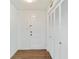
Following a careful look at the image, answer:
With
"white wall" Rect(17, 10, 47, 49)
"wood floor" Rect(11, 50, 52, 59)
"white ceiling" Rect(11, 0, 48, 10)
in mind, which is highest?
"white ceiling" Rect(11, 0, 48, 10)

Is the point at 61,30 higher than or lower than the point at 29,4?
lower

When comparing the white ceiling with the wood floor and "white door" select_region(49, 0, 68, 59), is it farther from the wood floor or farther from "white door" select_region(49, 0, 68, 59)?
the wood floor

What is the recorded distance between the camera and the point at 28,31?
8.00m

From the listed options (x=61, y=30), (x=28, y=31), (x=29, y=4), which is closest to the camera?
(x=61, y=30)

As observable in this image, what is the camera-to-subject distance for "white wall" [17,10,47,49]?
7953 mm

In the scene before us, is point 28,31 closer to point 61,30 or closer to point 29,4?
point 29,4

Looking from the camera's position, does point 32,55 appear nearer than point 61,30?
No

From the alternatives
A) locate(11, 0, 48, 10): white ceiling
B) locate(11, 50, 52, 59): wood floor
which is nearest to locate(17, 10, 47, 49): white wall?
locate(11, 50, 52, 59): wood floor

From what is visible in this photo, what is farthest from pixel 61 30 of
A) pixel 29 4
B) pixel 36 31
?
pixel 36 31

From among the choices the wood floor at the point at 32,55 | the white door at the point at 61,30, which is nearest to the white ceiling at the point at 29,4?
the white door at the point at 61,30

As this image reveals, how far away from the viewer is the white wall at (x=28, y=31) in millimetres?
7953

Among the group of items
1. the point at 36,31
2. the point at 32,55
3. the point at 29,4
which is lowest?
the point at 32,55
